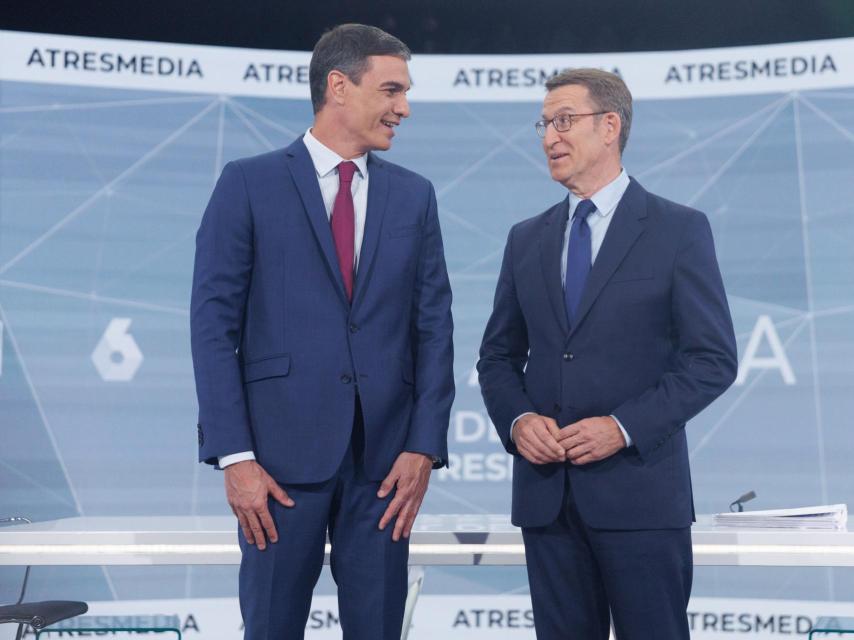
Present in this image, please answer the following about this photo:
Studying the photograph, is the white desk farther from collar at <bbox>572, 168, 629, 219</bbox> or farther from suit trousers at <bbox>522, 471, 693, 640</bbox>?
collar at <bbox>572, 168, 629, 219</bbox>

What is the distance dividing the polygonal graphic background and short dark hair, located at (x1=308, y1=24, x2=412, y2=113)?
216cm

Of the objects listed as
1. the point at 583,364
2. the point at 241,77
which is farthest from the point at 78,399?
the point at 583,364

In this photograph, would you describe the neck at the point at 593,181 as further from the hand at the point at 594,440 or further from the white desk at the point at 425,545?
the white desk at the point at 425,545

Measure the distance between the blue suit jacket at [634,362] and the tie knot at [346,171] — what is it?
50 cm

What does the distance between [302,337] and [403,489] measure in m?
0.37

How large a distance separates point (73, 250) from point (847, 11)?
11.4ft

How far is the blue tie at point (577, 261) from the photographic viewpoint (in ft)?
7.34

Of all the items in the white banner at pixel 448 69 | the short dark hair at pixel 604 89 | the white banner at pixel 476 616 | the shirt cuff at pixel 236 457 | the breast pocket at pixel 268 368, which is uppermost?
the white banner at pixel 448 69

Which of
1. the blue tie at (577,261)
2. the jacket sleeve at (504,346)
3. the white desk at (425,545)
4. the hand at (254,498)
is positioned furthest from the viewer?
the white desk at (425,545)

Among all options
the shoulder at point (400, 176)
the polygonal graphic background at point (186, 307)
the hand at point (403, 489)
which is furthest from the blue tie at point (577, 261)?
the polygonal graphic background at point (186, 307)

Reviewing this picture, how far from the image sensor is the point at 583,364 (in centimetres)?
218

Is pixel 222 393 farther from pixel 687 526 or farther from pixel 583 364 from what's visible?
pixel 687 526

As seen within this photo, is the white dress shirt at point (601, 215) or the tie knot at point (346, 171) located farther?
the white dress shirt at point (601, 215)

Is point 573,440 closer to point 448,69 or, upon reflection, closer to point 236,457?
point 236,457
